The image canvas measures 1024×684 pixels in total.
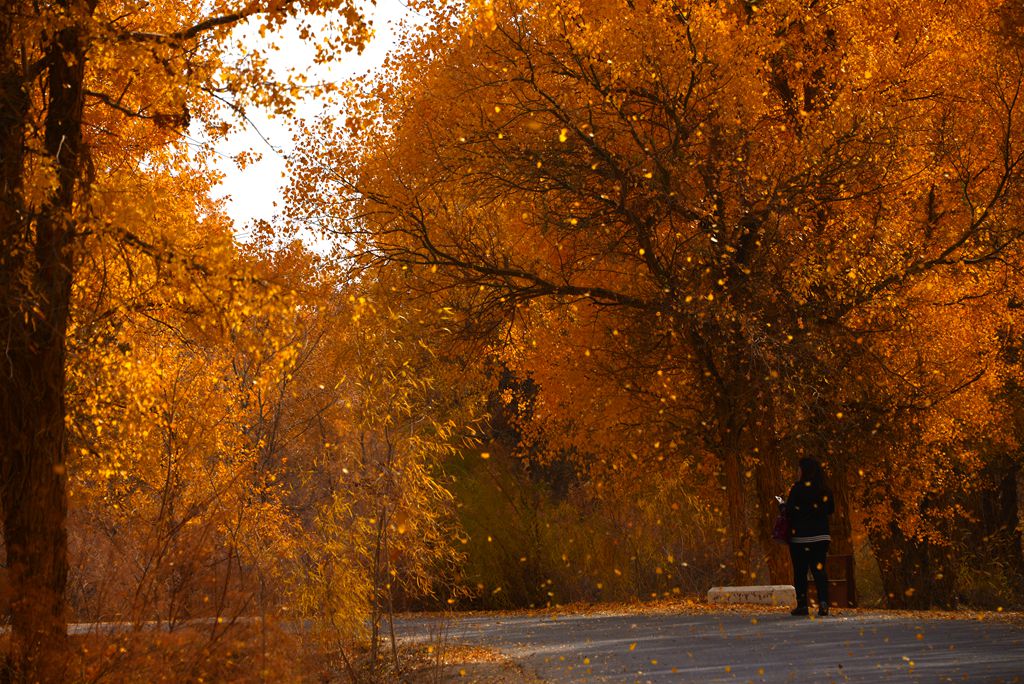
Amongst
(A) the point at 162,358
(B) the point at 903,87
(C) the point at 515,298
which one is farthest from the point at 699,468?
(A) the point at 162,358

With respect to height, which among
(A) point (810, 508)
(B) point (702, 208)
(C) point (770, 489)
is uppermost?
(B) point (702, 208)

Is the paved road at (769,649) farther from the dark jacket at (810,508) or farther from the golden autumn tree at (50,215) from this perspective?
the golden autumn tree at (50,215)

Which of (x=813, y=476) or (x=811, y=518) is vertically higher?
(x=813, y=476)

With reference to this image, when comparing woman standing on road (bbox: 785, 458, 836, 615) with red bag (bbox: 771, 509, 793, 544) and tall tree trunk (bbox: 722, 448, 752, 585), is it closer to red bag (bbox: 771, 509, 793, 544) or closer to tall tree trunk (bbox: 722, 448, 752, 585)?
red bag (bbox: 771, 509, 793, 544)

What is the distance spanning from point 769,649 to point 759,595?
492cm

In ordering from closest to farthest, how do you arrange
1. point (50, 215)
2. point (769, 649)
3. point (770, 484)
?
point (50, 215) → point (769, 649) → point (770, 484)

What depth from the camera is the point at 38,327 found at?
34.3ft

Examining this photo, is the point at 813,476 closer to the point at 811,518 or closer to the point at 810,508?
the point at 810,508

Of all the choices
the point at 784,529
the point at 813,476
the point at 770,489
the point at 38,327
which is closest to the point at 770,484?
the point at 770,489

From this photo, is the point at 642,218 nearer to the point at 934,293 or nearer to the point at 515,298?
the point at 515,298

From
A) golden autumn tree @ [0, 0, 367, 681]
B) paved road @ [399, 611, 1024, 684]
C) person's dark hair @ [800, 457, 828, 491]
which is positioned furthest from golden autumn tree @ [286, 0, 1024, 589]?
golden autumn tree @ [0, 0, 367, 681]

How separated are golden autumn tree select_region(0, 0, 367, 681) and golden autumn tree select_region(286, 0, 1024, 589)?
5.07 metres

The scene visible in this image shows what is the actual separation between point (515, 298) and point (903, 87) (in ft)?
25.8

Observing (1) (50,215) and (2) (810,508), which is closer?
(1) (50,215)
